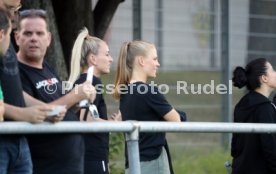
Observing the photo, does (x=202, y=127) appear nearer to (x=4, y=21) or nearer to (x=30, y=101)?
(x=30, y=101)

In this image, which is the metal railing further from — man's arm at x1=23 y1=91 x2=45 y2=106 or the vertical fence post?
man's arm at x1=23 y1=91 x2=45 y2=106

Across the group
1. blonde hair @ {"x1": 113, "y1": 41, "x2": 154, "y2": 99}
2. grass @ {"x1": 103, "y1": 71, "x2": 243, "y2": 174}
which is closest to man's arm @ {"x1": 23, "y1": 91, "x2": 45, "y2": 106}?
blonde hair @ {"x1": 113, "y1": 41, "x2": 154, "y2": 99}

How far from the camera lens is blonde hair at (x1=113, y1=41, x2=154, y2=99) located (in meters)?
5.79

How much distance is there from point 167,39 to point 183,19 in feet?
1.64

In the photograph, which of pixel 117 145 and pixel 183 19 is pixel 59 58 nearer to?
pixel 117 145

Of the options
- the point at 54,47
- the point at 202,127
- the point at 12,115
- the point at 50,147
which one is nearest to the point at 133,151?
the point at 202,127

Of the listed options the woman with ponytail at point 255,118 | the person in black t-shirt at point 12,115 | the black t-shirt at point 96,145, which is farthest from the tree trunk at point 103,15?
the person in black t-shirt at point 12,115

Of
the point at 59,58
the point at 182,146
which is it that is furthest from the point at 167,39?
the point at 59,58

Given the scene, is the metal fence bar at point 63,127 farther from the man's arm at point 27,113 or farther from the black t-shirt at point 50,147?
the black t-shirt at point 50,147

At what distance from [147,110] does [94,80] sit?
0.44m

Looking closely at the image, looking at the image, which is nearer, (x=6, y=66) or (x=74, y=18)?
(x=6, y=66)

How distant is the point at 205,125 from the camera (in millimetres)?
4559

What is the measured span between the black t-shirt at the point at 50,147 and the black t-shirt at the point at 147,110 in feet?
2.55

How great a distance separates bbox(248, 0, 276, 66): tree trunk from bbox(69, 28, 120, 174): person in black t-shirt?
600 cm
